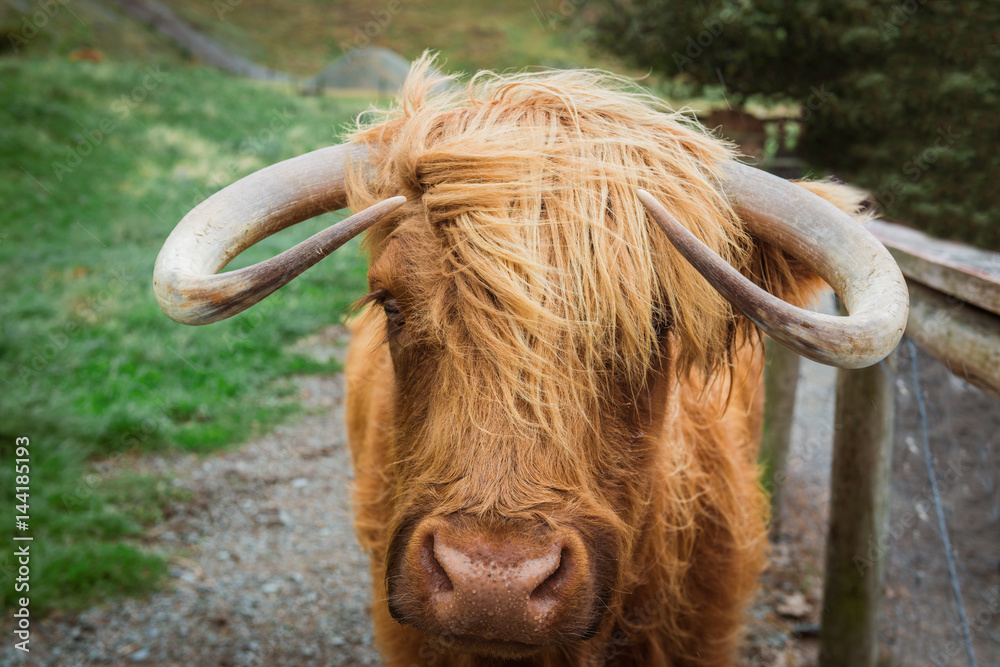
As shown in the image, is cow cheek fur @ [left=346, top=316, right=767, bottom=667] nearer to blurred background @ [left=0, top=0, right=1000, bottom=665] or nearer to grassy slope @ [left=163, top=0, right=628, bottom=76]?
blurred background @ [left=0, top=0, right=1000, bottom=665]

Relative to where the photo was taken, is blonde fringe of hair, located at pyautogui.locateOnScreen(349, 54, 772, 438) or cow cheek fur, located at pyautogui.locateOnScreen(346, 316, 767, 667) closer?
blonde fringe of hair, located at pyautogui.locateOnScreen(349, 54, 772, 438)

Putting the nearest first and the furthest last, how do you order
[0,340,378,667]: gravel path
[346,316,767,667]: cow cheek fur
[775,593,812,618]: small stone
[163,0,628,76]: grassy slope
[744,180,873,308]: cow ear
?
[744,180,873,308]: cow ear, [346,316,767,667]: cow cheek fur, [0,340,378,667]: gravel path, [775,593,812,618]: small stone, [163,0,628,76]: grassy slope

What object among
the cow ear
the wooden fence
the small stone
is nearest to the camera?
the cow ear

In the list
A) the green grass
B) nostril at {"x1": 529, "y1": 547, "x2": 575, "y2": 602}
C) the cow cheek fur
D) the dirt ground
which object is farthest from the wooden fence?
the green grass

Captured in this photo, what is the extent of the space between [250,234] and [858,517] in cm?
282

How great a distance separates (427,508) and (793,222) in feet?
3.66

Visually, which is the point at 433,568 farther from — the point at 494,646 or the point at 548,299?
the point at 548,299

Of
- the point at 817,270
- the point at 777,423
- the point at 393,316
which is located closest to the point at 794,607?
the point at 777,423

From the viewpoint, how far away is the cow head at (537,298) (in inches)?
54.5

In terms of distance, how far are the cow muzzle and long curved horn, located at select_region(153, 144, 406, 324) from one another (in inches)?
25.8

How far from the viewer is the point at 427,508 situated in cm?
155

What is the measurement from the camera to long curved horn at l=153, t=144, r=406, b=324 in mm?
1420

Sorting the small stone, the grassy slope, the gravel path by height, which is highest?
the grassy slope

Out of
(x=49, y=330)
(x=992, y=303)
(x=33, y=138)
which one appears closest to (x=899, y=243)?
(x=992, y=303)
